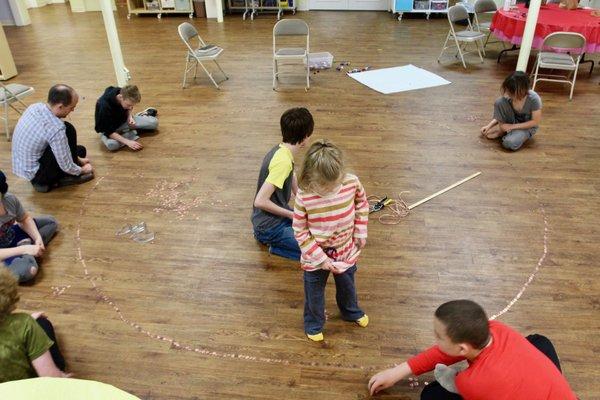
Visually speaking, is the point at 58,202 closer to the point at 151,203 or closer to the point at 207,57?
the point at 151,203

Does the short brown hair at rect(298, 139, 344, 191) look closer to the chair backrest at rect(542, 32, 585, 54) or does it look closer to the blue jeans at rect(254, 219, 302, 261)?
the blue jeans at rect(254, 219, 302, 261)

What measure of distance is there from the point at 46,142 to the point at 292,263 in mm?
2301

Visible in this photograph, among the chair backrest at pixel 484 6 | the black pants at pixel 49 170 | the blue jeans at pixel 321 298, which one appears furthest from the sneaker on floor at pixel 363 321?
the chair backrest at pixel 484 6

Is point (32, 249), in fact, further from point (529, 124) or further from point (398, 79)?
point (398, 79)

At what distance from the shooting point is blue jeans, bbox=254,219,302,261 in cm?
305

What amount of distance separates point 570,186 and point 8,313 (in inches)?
158

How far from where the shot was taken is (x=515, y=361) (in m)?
1.63

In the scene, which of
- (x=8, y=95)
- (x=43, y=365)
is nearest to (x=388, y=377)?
(x=43, y=365)

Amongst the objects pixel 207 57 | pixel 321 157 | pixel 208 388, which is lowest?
pixel 208 388

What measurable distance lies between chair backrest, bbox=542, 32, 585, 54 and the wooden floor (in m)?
0.54

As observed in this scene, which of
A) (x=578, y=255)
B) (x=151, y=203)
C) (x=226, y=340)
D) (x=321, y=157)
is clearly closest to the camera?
(x=321, y=157)

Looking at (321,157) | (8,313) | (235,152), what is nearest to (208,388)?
(8,313)

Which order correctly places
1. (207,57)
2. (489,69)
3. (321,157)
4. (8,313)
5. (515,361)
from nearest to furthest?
(515,361) < (8,313) < (321,157) < (207,57) < (489,69)

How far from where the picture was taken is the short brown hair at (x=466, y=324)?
1.62 meters
